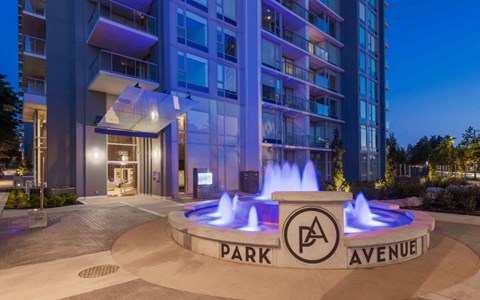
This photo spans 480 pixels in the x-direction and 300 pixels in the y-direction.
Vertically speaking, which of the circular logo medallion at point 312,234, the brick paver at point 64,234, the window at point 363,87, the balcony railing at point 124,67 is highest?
the window at point 363,87

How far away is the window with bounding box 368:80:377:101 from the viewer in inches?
1432

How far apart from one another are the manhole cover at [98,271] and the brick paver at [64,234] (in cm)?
140

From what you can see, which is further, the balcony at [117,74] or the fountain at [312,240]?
the balcony at [117,74]

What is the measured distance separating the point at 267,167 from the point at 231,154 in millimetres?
4277

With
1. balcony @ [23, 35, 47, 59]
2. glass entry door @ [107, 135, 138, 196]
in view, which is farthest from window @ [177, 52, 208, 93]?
balcony @ [23, 35, 47, 59]

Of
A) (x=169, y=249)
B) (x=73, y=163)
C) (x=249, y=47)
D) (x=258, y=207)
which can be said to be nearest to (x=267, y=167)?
(x=249, y=47)

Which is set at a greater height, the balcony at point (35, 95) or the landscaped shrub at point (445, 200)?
the balcony at point (35, 95)

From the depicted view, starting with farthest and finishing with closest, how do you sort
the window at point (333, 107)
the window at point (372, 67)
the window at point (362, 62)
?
1. the window at point (372, 67)
2. the window at point (362, 62)
3. the window at point (333, 107)

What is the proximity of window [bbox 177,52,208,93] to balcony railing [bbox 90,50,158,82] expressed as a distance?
1.74 metres

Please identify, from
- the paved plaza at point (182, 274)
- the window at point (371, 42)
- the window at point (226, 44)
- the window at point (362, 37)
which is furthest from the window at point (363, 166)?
the paved plaza at point (182, 274)

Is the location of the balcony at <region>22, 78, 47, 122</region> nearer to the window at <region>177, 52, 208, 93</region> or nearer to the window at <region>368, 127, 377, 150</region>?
the window at <region>177, 52, 208, 93</region>

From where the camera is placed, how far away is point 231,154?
22.7m

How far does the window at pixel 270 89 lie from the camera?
25516 mm

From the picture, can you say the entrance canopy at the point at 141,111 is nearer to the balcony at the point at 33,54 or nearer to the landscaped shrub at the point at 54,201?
the landscaped shrub at the point at 54,201
